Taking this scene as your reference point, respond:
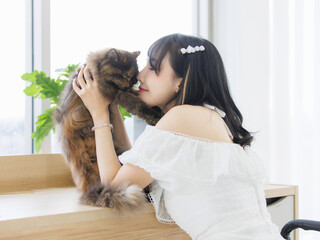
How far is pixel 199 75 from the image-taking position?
1101 millimetres

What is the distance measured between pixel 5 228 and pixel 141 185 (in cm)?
Result: 37

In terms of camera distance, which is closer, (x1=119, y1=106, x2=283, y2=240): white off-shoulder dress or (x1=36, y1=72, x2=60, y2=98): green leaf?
(x1=119, y1=106, x2=283, y2=240): white off-shoulder dress

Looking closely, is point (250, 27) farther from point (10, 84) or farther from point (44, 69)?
point (10, 84)

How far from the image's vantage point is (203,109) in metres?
1.04

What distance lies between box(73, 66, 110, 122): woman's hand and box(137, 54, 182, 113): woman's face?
142 mm

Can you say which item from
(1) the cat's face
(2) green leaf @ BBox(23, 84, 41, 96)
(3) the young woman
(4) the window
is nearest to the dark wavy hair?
(3) the young woman

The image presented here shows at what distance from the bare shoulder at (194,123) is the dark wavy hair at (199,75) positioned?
0.08 meters

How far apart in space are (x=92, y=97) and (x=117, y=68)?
150 mm

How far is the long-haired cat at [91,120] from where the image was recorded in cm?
95

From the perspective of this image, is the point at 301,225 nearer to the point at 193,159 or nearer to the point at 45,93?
the point at 193,159

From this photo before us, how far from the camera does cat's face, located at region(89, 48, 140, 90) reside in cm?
117

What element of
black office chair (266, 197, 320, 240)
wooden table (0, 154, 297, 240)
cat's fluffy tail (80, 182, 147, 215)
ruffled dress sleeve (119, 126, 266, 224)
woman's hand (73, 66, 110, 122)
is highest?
woman's hand (73, 66, 110, 122)

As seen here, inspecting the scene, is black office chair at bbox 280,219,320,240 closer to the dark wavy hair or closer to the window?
the dark wavy hair

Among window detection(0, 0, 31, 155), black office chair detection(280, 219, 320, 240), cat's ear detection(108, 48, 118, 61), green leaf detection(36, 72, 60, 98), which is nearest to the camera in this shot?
black office chair detection(280, 219, 320, 240)
